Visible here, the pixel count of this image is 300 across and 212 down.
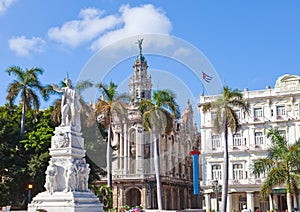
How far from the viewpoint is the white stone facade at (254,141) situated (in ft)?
176

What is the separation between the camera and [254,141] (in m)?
55.2

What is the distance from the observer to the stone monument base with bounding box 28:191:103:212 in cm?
2119

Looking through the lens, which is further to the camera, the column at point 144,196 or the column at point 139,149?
the column at point 139,149

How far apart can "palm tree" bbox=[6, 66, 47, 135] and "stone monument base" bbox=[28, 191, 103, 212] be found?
24.7 metres

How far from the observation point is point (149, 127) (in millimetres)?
41250

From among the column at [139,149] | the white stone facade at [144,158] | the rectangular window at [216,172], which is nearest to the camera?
the rectangular window at [216,172]

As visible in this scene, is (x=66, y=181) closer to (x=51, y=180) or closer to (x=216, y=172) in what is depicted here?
(x=51, y=180)

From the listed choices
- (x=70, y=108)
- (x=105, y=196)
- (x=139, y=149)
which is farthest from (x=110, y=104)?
(x=139, y=149)

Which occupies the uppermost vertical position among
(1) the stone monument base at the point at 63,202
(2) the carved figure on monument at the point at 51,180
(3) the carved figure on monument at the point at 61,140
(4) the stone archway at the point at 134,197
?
(3) the carved figure on monument at the point at 61,140

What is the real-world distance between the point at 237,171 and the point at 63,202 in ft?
123

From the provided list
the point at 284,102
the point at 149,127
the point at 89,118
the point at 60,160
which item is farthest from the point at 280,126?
the point at 60,160

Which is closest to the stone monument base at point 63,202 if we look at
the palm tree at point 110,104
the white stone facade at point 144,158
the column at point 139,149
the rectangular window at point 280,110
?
the palm tree at point 110,104

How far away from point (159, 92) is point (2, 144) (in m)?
15.5

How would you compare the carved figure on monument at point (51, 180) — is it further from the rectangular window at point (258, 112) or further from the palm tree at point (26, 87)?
the rectangular window at point (258, 112)
